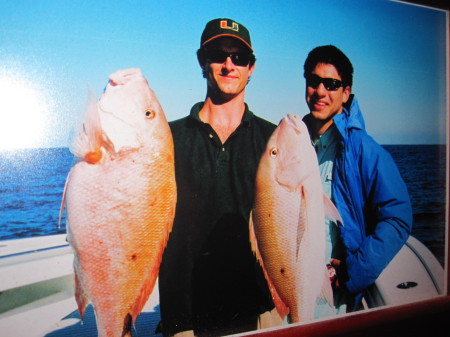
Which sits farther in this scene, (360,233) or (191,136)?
(360,233)

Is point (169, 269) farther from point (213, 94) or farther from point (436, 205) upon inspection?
point (436, 205)

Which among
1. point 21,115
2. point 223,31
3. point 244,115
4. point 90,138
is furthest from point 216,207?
point 21,115

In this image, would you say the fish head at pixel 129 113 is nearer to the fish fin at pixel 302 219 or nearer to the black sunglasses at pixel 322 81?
the fish fin at pixel 302 219

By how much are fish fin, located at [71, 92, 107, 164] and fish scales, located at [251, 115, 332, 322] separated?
94cm

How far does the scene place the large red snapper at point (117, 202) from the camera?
1793mm

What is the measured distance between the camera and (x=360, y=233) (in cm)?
268

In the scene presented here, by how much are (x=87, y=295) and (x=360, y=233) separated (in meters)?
1.89

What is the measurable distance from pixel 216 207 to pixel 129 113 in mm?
852

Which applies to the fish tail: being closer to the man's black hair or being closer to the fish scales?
the fish scales

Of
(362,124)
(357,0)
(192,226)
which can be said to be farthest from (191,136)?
(357,0)

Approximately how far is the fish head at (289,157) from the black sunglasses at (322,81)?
2.06 feet

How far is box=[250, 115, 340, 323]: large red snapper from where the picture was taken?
218cm

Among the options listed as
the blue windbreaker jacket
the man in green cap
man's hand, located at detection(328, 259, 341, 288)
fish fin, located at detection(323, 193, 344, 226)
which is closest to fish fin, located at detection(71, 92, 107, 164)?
the man in green cap

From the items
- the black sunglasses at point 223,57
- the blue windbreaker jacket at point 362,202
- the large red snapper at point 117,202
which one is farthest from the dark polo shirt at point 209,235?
the blue windbreaker jacket at point 362,202
